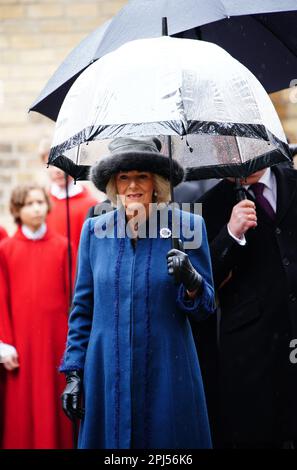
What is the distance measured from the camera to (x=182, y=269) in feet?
14.0

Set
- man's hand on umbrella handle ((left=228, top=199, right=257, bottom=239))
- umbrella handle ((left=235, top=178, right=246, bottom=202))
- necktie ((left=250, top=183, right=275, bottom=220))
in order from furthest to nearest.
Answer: necktie ((left=250, top=183, right=275, bottom=220))
umbrella handle ((left=235, top=178, right=246, bottom=202))
man's hand on umbrella handle ((left=228, top=199, right=257, bottom=239))

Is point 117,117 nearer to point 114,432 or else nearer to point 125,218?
point 125,218

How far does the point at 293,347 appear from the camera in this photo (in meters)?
5.35

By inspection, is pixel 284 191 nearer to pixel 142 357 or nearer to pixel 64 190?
pixel 142 357

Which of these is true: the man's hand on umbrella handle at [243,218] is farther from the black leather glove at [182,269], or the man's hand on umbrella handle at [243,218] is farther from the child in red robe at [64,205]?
the child in red robe at [64,205]

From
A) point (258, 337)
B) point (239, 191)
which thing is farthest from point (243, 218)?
point (258, 337)

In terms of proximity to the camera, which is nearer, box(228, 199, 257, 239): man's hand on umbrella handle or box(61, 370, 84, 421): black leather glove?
box(61, 370, 84, 421): black leather glove

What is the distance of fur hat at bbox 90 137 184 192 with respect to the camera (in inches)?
180

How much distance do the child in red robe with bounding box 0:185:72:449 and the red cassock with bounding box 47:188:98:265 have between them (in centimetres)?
36

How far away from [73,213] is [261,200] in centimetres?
214

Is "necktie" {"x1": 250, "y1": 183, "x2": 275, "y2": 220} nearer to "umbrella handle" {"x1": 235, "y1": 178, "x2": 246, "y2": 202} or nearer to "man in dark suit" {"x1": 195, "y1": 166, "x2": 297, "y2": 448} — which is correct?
"man in dark suit" {"x1": 195, "y1": 166, "x2": 297, "y2": 448}

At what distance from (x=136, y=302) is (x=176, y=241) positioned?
305mm

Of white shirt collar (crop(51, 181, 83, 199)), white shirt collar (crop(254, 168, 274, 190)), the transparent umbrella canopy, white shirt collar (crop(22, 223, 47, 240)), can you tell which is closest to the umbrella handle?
white shirt collar (crop(254, 168, 274, 190))

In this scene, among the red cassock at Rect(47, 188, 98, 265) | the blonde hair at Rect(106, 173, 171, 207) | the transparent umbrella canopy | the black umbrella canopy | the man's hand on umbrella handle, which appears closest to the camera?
the transparent umbrella canopy
